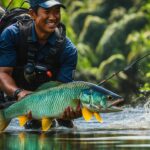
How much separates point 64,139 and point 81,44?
124 ft

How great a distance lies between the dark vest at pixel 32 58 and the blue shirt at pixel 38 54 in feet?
0.19

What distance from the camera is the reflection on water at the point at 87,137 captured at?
10.9 meters

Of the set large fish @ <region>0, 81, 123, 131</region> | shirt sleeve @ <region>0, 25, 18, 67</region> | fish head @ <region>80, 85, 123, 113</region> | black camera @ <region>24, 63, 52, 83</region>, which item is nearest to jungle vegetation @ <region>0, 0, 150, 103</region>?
black camera @ <region>24, 63, 52, 83</region>

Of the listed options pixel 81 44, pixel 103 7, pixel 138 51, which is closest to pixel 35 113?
pixel 138 51

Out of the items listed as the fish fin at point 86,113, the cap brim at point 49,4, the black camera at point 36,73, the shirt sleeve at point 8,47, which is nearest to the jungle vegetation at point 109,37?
the black camera at point 36,73

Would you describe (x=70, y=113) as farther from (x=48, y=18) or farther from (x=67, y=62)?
(x=67, y=62)

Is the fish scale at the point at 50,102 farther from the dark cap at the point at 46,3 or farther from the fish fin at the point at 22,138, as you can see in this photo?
the dark cap at the point at 46,3

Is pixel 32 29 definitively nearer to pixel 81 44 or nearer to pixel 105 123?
pixel 105 123

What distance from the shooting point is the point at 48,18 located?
1378 cm

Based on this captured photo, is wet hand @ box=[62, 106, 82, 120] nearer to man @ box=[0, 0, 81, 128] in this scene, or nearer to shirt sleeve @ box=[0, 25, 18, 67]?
man @ box=[0, 0, 81, 128]

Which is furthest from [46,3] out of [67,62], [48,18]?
[67,62]

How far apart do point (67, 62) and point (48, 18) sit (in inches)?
36.2

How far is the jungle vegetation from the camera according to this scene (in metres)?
40.5

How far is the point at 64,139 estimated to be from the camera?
39.1 feet
